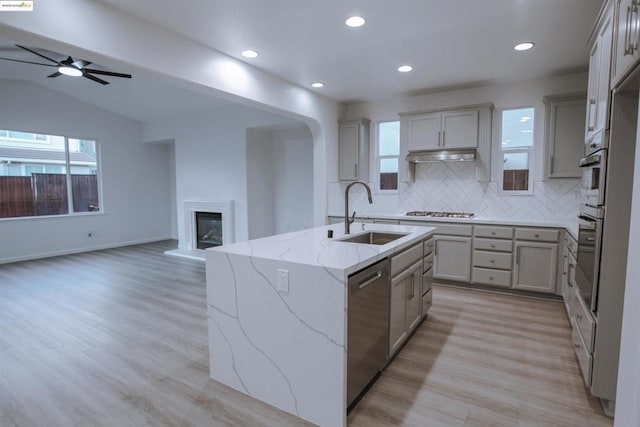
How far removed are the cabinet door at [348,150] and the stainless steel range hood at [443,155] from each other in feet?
2.93

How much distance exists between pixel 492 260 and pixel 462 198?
1.06m

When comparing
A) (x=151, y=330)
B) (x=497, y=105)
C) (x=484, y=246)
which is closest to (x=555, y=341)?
(x=484, y=246)

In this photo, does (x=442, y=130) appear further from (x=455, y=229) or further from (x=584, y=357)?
(x=584, y=357)

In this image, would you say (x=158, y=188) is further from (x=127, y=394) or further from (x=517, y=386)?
(x=517, y=386)

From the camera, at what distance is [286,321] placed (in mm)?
1920

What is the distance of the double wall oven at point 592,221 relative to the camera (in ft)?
6.23

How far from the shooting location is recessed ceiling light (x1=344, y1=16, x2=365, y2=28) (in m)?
2.76

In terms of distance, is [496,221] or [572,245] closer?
[572,245]

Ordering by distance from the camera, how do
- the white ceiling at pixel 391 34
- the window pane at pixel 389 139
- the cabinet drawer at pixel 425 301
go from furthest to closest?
the window pane at pixel 389 139 < the cabinet drawer at pixel 425 301 < the white ceiling at pixel 391 34

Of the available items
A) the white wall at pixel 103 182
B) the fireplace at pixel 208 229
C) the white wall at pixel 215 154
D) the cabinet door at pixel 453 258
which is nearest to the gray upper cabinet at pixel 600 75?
the cabinet door at pixel 453 258

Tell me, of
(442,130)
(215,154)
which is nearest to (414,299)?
(442,130)

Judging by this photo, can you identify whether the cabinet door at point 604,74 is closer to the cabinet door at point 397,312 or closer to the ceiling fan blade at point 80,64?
the cabinet door at point 397,312

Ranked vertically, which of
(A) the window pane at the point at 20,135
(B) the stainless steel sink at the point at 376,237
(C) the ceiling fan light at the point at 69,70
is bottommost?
(B) the stainless steel sink at the point at 376,237

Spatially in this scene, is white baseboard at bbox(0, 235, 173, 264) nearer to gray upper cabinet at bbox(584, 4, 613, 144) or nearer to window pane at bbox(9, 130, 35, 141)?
window pane at bbox(9, 130, 35, 141)
